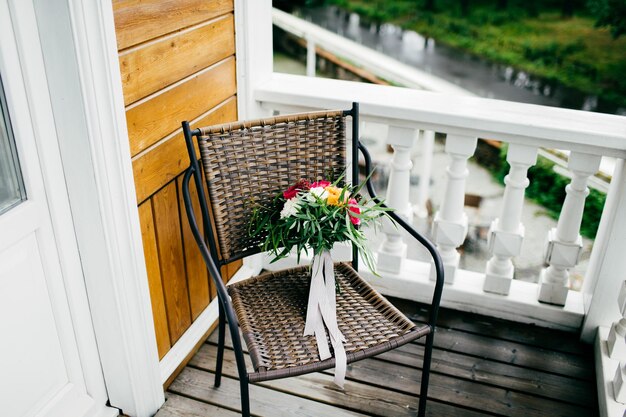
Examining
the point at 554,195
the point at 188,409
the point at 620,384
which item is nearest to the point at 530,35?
the point at 554,195

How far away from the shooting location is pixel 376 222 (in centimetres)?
163

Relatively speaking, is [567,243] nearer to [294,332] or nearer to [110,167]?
[294,332]

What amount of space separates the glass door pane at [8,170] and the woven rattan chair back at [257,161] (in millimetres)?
478

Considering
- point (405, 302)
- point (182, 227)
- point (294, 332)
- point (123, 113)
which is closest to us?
point (123, 113)

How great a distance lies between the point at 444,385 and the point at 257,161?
3.39 feet

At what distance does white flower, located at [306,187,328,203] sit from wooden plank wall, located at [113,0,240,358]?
18.7 inches

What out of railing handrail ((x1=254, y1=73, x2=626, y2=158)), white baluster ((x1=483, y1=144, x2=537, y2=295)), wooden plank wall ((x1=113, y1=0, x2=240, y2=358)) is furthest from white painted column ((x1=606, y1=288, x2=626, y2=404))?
wooden plank wall ((x1=113, y1=0, x2=240, y2=358))

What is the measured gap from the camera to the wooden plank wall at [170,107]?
1.46 metres

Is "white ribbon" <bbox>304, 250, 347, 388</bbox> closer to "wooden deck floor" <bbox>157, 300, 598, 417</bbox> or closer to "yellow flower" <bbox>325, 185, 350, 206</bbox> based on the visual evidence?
"yellow flower" <bbox>325, 185, 350, 206</bbox>

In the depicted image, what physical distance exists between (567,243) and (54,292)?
1763mm

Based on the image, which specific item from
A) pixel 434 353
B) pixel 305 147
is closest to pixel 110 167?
pixel 305 147

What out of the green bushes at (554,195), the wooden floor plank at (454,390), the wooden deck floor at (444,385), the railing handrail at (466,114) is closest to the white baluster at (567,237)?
the railing handrail at (466,114)

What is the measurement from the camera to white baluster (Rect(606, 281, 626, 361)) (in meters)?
1.85

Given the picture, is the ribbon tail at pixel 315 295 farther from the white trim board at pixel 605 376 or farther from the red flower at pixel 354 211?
the white trim board at pixel 605 376
